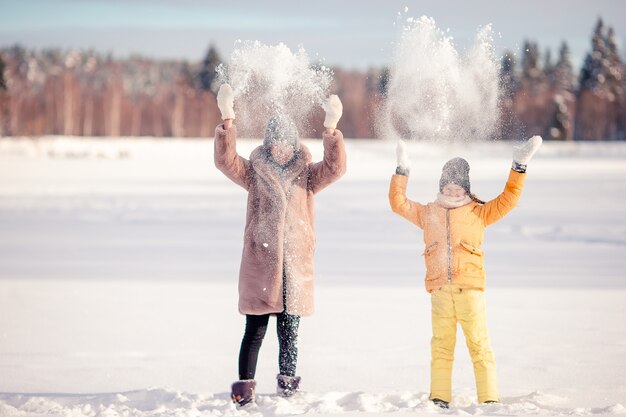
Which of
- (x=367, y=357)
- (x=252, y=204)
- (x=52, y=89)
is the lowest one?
(x=367, y=357)

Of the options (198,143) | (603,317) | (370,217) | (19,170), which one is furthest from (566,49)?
(603,317)

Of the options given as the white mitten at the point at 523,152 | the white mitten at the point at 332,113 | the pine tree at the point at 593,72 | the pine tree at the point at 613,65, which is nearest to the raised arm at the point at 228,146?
the white mitten at the point at 332,113

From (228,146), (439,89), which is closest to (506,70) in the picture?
(439,89)

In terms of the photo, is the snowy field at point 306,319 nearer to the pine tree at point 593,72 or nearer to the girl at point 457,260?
the girl at point 457,260

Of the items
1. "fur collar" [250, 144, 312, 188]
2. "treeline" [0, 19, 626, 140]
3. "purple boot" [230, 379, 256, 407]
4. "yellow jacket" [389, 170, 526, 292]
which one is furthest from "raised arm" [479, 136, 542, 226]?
"treeline" [0, 19, 626, 140]

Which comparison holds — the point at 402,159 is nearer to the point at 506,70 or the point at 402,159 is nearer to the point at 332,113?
the point at 332,113

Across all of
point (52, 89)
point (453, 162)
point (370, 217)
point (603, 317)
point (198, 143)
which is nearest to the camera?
point (453, 162)

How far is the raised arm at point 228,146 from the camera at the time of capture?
15.5 ft

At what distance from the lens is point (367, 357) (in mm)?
5941

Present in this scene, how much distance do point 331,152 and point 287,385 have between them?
1.27 m

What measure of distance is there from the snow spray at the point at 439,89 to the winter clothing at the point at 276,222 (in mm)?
749

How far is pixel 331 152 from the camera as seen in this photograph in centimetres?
473

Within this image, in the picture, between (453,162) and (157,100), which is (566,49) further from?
(453,162)

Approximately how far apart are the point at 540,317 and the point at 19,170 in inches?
1141
